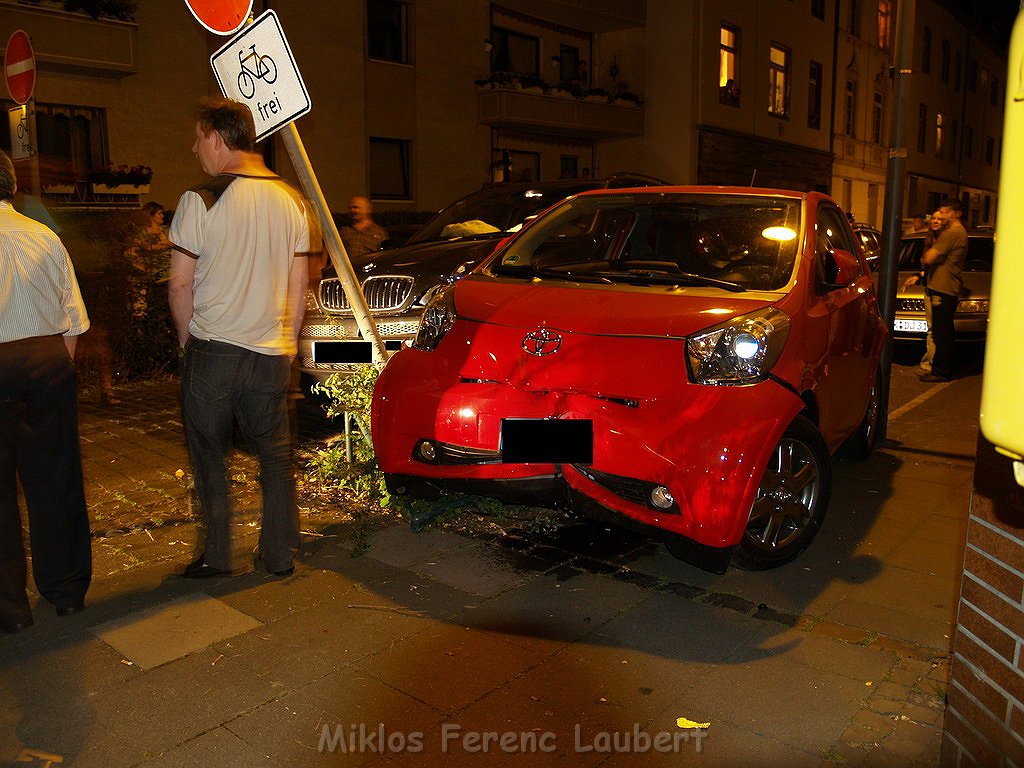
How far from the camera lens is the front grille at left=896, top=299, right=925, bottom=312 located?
10.8 m

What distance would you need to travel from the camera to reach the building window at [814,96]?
96.3 feet

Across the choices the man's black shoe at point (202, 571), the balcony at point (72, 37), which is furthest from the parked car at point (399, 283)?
the balcony at point (72, 37)

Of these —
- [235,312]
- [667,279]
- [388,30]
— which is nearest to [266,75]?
[235,312]

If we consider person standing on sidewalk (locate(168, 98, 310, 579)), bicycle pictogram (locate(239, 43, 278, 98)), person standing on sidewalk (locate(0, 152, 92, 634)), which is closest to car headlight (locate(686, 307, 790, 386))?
person standing on sidewalk (locate(168, 98, 310, 579))

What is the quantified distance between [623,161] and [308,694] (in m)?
23.0

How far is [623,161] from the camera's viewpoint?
24672 millimetres

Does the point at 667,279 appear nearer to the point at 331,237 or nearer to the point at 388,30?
the point at 331,237

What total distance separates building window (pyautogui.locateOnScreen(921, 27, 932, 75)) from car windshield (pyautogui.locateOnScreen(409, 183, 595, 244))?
113ft

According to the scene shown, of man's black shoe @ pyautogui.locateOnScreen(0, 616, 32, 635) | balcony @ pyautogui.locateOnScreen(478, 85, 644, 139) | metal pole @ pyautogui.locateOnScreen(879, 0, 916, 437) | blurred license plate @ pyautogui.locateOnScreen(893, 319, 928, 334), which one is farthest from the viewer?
balcony @ pyautogui.locateOnScreen(478, 85, 644, 139)

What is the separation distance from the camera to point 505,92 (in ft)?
66.8

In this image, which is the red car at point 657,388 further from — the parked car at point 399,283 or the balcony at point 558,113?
the balcony at point 558,113

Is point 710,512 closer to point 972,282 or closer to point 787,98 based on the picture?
point 972,282

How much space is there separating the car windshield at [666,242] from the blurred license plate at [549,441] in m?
1.01

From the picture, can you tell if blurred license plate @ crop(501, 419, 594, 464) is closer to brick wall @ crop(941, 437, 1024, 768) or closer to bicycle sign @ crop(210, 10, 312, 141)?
brick wall @ crop(941, 437, 1024, 768)
